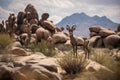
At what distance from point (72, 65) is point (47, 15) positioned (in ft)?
89.1

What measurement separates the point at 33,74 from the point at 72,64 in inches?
121

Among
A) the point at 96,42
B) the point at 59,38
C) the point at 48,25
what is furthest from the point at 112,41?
the point at 48,25

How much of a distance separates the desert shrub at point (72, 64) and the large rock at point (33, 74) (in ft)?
7.96

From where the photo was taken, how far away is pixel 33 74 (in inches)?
358

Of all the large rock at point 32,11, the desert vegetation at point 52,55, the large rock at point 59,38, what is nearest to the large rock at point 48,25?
the desert vegetation at point 52,55

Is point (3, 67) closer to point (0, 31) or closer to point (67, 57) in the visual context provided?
point (67, 57)

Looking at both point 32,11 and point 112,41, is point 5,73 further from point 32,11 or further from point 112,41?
point 32,11

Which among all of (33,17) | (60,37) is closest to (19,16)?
(33,17)

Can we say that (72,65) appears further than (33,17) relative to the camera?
No

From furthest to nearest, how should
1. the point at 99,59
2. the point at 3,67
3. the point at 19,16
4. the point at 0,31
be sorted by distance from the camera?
the point at 19,16
the point at 0,31
the point at 99,59
the point at 3,67

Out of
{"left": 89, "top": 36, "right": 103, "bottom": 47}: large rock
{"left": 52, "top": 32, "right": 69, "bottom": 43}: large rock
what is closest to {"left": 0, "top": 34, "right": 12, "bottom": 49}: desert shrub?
{"left": 52, "top": 32, "right": 69, "bottom": 43}: large rock

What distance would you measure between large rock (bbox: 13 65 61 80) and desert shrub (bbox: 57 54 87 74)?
95.6 inches

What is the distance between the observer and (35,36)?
33125mm

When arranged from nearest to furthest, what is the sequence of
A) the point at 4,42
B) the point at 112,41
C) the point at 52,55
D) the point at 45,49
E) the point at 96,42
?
1. the point at 52,55
2. the point at 45,49
3. the point at 4,42
4. the point at 112,41
5. the point at 96,42
